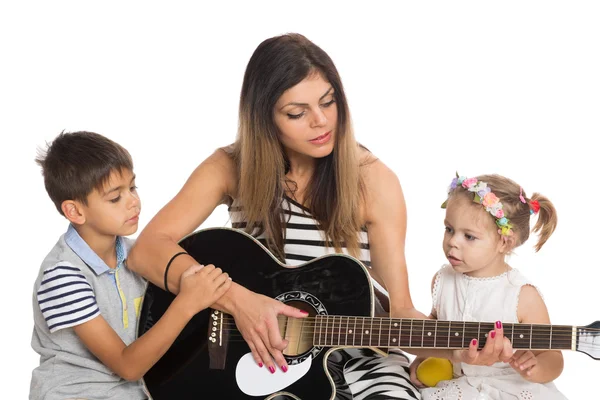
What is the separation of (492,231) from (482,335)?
1.42 feet

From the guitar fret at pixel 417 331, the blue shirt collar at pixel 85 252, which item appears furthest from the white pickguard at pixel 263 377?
the blue shirt collar at pixel 85 252

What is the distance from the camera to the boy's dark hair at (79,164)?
2670mm

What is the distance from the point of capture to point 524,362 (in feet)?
8.18

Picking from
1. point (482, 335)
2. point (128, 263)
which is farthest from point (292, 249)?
point (482, 335)

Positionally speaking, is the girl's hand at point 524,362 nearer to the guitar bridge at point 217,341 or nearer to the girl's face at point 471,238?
the girl's face at point 471,238

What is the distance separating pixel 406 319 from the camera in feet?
8.03

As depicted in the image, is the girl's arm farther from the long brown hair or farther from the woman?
the long brown hair

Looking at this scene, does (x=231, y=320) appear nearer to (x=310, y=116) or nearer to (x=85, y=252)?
(x=85, y=252)

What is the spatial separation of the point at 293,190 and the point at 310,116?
0.35 metres

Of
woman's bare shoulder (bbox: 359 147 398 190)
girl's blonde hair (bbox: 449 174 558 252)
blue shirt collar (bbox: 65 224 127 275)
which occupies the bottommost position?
blue shirt collar (bbox: 65 224 127 275)

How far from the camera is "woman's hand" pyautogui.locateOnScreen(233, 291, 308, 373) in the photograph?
2545mm

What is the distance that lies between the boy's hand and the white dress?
723mm

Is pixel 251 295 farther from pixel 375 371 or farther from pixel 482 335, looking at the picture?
pixel 482 335

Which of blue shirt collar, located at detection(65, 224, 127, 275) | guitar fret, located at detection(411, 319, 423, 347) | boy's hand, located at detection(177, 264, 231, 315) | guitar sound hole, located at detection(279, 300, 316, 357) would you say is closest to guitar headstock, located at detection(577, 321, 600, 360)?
guitar fret, located at detection(411, 319, 423, 347)
